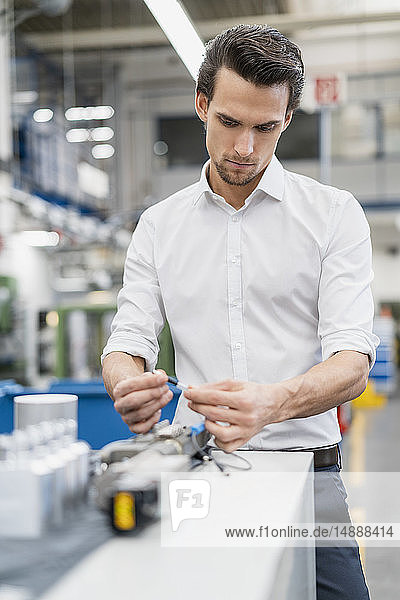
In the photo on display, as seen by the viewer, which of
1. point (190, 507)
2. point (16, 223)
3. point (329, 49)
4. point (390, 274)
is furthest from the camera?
point (390, 274)

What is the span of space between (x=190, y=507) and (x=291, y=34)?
464 inches

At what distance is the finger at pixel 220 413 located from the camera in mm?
1322

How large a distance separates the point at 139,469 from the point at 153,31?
33.3 ft

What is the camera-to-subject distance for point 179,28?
3092mm

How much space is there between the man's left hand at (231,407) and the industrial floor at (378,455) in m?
1.48

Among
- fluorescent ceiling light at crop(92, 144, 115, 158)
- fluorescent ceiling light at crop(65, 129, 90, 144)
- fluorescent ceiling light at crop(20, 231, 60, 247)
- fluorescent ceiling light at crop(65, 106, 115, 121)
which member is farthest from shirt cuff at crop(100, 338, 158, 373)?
fluorescent ceiling light at crop(92, 144, 115, 158)

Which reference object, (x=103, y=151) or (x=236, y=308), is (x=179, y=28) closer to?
(x=236, y=308)

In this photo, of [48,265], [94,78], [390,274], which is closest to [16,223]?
[48,265]

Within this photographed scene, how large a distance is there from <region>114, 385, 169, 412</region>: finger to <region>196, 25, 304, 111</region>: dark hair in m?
0.68

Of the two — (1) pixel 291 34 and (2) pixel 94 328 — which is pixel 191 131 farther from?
(2) pixel 94 328

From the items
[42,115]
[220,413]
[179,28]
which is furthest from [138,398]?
[42,115]

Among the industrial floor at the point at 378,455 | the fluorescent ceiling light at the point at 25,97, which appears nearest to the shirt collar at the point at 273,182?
the industrial floor at the point at 378,455

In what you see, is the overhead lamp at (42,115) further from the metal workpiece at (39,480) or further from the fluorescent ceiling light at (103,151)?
the metal workpiece at (39,480)

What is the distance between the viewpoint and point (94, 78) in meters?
13.6
